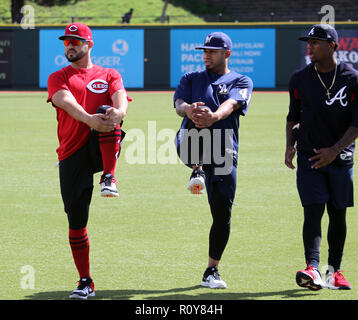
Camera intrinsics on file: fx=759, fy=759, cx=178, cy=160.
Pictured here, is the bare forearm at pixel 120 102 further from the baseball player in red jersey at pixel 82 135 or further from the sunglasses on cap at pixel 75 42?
the sunglasses on cap at pixel 75 42

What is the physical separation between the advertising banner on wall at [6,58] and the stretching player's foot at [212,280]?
3203cm

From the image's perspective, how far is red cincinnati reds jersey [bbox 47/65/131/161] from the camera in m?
5.93

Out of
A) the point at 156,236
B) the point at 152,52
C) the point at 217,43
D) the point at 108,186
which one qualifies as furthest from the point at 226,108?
the point at 152,52

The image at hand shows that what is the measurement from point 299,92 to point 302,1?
48293 mm

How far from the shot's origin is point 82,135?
595cm

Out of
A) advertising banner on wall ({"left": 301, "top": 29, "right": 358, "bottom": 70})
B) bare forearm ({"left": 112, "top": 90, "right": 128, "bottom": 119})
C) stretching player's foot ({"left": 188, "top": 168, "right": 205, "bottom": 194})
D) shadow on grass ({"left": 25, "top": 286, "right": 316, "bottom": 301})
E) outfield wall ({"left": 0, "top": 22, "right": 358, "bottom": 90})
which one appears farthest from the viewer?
outfield wall ({"left": 0, "top": 22, "right": 358, "bottom": 90})

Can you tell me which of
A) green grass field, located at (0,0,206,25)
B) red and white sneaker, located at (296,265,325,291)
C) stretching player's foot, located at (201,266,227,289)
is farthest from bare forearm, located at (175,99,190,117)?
green grass field, located at (0,0,206,25)

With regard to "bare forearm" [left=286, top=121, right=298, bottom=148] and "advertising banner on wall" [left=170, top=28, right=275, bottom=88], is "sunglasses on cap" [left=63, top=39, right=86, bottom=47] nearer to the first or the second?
"bare forearm" [left=286, top=121, right=298, bottom=148]

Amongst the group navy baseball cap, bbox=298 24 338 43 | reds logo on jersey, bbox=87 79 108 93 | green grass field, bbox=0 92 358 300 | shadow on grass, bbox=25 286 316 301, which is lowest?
green grass field, bbox=0 92 358 300

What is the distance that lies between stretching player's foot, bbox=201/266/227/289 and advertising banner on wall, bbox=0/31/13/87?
32033 millimetres

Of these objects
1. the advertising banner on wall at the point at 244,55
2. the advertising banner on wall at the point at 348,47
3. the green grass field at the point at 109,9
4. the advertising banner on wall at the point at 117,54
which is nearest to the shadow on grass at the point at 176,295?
the advertising banner on wall at the point at 348,47

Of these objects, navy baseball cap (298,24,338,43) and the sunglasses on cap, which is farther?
navy baseball cap (298,24,338,43)

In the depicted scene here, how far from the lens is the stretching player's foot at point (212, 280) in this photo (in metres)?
6.30
